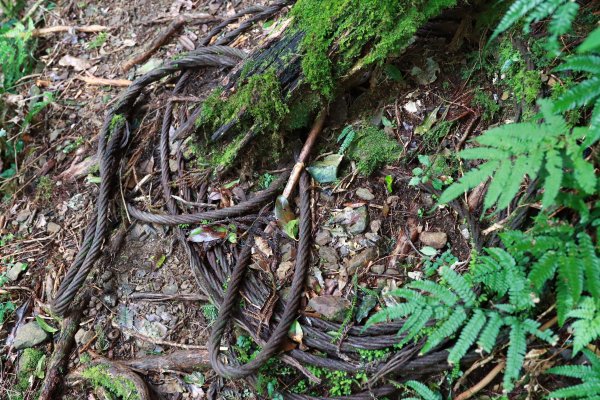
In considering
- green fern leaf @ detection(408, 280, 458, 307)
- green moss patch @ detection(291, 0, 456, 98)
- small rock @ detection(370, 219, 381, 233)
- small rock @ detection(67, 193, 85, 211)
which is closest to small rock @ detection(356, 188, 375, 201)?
small rock @ detection(370, 219, 381, 233)

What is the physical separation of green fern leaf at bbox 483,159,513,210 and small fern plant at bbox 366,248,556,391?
1.05 feet

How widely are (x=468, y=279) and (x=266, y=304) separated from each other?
100 cm

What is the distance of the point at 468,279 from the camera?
6.89 feet

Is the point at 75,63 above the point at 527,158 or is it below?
below

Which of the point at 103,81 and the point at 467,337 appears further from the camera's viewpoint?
the point at 103,81

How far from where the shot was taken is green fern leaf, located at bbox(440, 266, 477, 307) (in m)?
2.04

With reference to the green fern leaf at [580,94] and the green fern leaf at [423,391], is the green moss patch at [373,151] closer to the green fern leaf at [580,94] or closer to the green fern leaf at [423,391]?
the green fern leaf at [580,94]

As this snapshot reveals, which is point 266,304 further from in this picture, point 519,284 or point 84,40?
point 84,40

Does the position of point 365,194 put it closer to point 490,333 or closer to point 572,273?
point 490,333

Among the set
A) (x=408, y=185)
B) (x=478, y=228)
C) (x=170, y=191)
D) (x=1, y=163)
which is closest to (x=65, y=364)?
(x=170, y=191)

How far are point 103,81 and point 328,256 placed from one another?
2.44 metres

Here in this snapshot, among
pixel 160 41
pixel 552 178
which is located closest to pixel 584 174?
pixel 552 178

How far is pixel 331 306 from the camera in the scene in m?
2.45

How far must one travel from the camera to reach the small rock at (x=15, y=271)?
3375mm
